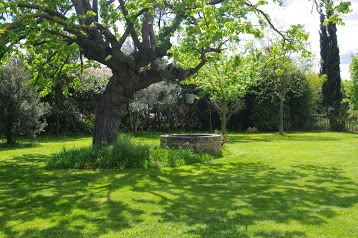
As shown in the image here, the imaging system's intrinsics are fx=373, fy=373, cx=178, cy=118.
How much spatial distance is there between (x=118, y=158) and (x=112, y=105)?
6.35 ft

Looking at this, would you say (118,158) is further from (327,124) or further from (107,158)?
(327,124)

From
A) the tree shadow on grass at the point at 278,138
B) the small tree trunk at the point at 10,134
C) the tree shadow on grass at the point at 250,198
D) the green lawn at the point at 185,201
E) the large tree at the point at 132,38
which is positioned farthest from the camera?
the tree shadow on grass at the point at 278,138

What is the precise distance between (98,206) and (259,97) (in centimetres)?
2200

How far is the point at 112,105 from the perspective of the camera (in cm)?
1084

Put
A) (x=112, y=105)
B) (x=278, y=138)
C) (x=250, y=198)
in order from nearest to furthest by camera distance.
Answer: (x=250, y=198)
(x=112, y=105)
(x=278, y=138)

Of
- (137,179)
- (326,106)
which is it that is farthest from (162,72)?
(326,106)

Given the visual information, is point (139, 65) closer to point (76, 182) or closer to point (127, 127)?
point (76, 182)

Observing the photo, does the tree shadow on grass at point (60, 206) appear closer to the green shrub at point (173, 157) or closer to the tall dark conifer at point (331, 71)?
the green shrub at point (173, 157)

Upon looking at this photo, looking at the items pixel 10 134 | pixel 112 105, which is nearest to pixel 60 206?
pixel 112 105

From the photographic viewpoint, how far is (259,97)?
26.4 metres

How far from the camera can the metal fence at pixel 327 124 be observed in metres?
28.5

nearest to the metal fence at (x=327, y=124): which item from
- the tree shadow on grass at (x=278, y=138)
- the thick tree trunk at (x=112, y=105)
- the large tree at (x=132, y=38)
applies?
the tree shadow on grass at (x=278, y=138)

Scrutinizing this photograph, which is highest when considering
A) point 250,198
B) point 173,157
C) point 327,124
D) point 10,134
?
point 327,124

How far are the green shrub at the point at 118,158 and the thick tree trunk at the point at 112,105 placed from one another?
65cm
